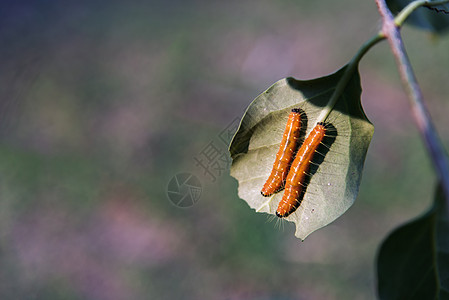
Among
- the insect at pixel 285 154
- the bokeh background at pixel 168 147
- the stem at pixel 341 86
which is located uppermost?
the stem at pixel 341 86

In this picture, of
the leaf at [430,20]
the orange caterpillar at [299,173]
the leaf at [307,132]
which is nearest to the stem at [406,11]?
the leaf at [307,132]

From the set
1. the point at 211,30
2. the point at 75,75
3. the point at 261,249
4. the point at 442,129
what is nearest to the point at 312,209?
the point at 261,249

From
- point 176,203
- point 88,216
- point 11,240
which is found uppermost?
point 11,240

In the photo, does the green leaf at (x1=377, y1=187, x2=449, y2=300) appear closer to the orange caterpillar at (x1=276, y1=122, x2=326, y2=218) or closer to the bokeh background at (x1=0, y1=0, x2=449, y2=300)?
the orange caterpillar at (x1=276, y1=122, x2=326, y2=218)

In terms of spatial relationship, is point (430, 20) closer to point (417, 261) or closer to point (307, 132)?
point (307, 132)

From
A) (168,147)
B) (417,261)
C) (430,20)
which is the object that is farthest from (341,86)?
(168,147)

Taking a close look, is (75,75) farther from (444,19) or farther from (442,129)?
(444,19)

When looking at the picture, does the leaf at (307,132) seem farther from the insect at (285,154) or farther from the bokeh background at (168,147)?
the bokeh background at (168,147)
